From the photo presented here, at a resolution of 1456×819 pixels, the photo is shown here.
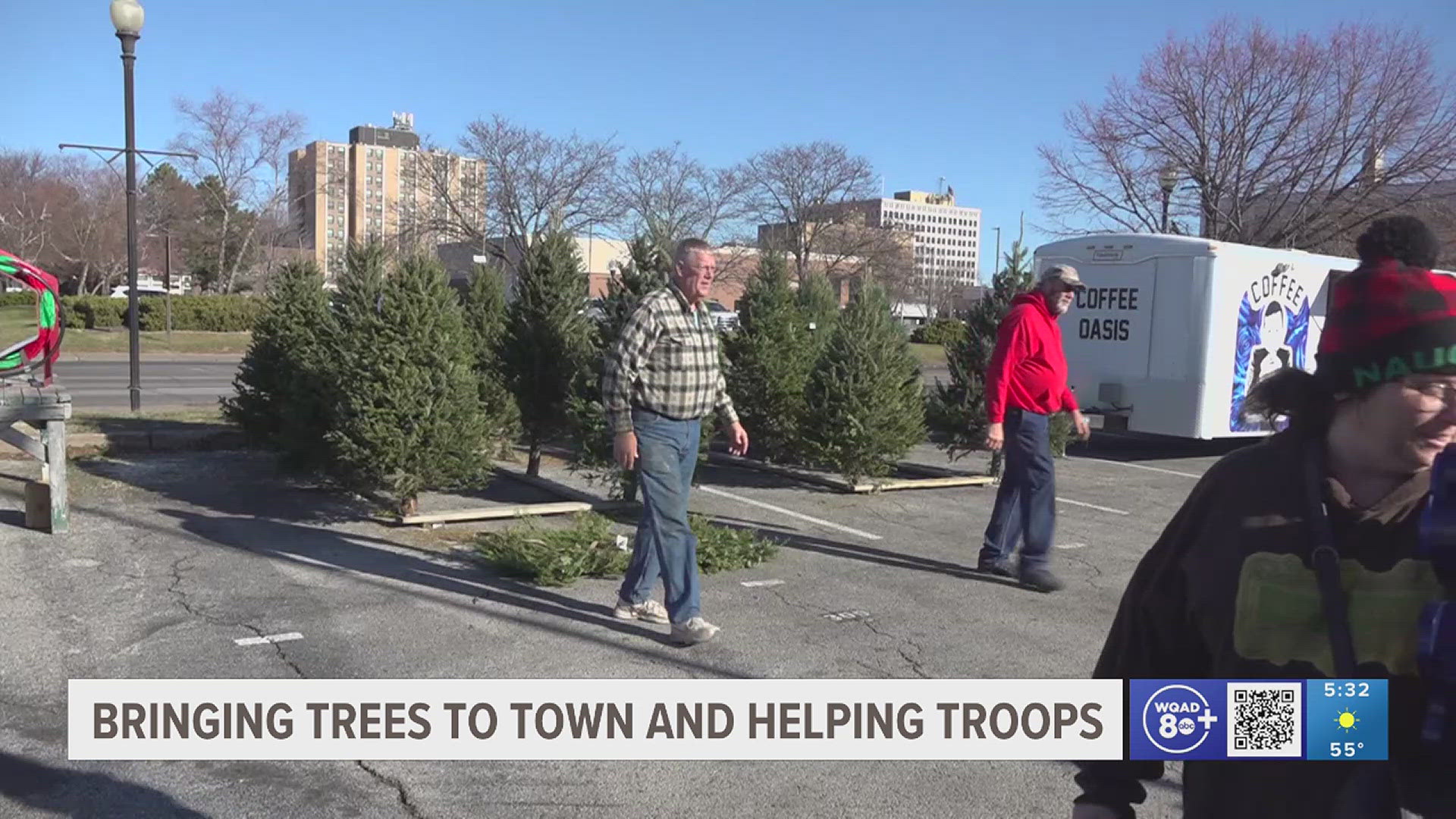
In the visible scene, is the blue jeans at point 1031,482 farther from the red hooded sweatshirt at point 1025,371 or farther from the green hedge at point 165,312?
the green hedge at point 165,312

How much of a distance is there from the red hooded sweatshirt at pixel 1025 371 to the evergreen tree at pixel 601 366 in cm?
280

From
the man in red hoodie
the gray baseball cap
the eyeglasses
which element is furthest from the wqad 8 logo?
the gray baseball cap

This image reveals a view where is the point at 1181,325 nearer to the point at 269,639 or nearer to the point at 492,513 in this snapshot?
the point at 492,513

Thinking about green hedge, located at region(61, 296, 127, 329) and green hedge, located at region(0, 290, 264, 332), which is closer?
green hedge, located at region(61, 296, 127, 329)

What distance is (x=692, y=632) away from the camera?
203 inches

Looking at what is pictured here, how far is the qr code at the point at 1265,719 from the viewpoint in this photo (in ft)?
5.83

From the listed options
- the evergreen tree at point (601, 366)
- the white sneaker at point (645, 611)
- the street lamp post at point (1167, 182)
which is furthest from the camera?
the street lamp post at point (1167, 182)

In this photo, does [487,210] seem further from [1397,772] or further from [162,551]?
[1397,772]

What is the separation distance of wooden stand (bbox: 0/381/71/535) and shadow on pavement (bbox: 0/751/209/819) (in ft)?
12.3

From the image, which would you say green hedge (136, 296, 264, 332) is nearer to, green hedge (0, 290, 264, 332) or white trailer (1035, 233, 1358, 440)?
green hedge (0, 290, 264, 332)

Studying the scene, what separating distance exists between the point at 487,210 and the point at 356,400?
37.3 metres

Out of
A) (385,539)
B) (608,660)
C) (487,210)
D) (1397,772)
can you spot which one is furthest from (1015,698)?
(487,210)

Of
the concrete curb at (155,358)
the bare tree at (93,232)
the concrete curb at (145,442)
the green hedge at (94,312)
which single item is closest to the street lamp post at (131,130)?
the concrete curb at (145,442)

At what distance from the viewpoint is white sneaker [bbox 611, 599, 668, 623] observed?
5.55 meters
